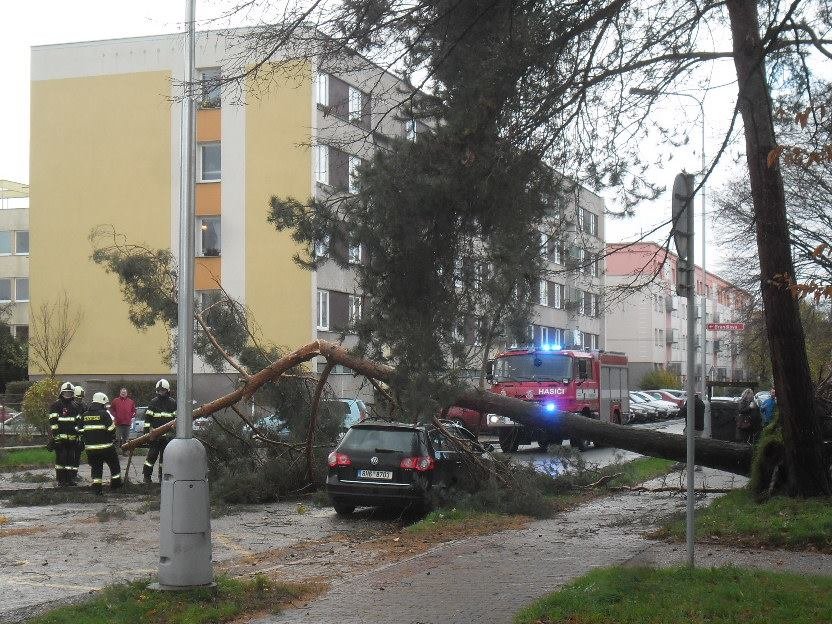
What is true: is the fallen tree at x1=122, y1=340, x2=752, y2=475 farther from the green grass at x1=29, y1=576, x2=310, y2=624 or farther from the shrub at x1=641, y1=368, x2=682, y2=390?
the shrub at x1=641, y1=368, x2=682, y2=390

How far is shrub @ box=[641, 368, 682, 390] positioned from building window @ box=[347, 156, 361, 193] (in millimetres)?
65260

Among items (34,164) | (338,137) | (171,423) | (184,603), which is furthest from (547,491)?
(34,164)

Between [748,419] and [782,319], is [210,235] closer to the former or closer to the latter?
[748,419]

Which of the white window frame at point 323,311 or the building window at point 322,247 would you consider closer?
the building window at point 322,247

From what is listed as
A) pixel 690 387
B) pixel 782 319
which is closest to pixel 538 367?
pixel 782 319

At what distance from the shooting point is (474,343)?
1299 cm

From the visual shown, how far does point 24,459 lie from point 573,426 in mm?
14476

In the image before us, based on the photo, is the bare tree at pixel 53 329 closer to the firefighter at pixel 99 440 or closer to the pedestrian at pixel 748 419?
the firefighter at pixel 99 440

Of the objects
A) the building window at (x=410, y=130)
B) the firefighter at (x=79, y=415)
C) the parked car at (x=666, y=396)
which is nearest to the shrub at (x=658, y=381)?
the parked car at (x=666, y=396)

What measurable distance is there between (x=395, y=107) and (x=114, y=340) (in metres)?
32.4

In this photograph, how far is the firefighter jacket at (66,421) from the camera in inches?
706

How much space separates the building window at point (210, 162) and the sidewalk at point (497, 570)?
2900 cm

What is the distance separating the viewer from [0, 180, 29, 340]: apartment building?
56.1 m

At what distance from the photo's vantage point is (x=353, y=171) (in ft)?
40.2
